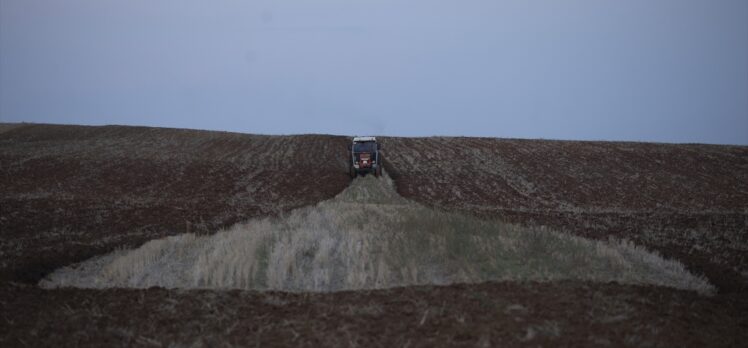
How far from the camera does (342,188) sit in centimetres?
2739

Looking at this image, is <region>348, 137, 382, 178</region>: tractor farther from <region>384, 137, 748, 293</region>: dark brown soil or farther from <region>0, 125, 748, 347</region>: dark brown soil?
<region>384, 137, 748, 293</region>: dark brown soil

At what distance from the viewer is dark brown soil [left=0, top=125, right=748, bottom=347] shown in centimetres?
812

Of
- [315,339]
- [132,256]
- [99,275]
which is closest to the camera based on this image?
[315,339]

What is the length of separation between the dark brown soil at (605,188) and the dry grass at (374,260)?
229 centimetres

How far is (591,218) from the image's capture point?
20.4 m

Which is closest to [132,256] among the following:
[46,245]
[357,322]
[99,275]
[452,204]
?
[99,275]

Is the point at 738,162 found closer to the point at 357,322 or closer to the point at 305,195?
the point at 305,195

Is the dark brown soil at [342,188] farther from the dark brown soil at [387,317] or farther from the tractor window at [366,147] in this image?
the tractor window at [366,147]

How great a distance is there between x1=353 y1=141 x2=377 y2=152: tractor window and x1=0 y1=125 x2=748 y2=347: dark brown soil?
2094mm

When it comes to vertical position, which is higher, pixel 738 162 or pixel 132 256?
pixel 738 162

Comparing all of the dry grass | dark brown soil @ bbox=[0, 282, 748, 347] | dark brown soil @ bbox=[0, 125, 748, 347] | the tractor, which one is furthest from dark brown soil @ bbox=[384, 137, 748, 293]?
dark brown soil @ bbox=[0, 282, 748, 347]

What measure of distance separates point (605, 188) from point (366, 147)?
42.5ft

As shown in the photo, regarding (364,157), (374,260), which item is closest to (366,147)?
(364,157)

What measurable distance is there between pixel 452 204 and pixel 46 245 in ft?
50.1
